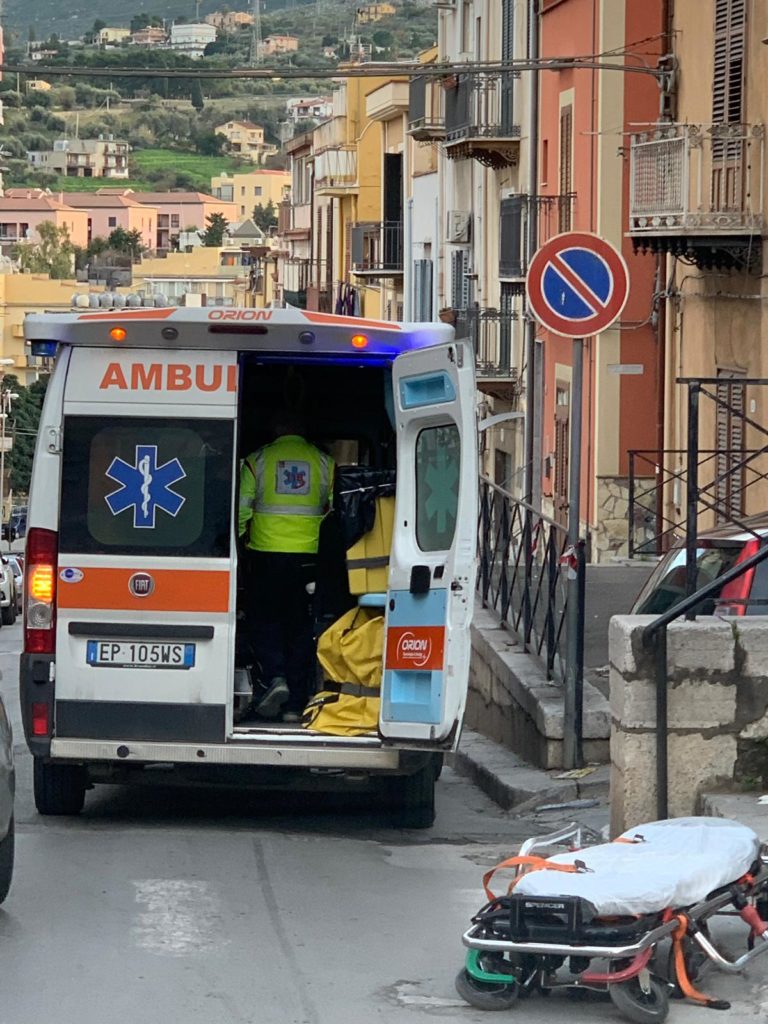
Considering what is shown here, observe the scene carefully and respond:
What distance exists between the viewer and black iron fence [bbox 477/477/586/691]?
37.4 ft

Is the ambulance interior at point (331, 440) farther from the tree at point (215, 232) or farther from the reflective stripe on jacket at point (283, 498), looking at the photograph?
the tree at point (215, 232)

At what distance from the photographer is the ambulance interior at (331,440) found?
394 inches

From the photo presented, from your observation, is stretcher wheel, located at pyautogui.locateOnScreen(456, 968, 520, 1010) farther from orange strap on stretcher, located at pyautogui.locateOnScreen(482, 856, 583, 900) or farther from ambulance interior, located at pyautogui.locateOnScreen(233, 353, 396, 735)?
ambulance interior, located at pyautogui.locateOnScreen(233, 353, 396, 735)

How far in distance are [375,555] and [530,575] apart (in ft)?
9.22

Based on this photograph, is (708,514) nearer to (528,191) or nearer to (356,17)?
(528,191)

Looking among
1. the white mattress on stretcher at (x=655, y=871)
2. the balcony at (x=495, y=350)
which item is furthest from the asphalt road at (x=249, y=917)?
the balcony at (x=495, y=350)

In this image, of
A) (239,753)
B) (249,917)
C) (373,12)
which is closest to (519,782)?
(239,753)

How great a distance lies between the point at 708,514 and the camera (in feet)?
67.4

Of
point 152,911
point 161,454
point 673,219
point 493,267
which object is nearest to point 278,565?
point 161,454

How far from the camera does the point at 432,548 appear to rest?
370 inches

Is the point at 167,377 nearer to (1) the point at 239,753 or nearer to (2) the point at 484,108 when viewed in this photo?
(1) the point at 239,753

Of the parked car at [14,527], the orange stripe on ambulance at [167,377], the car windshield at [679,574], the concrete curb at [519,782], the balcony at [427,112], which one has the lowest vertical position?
the parked car at [14,527]

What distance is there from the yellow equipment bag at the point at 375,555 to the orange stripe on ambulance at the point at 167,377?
1.10m

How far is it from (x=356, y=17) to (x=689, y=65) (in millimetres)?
167878
